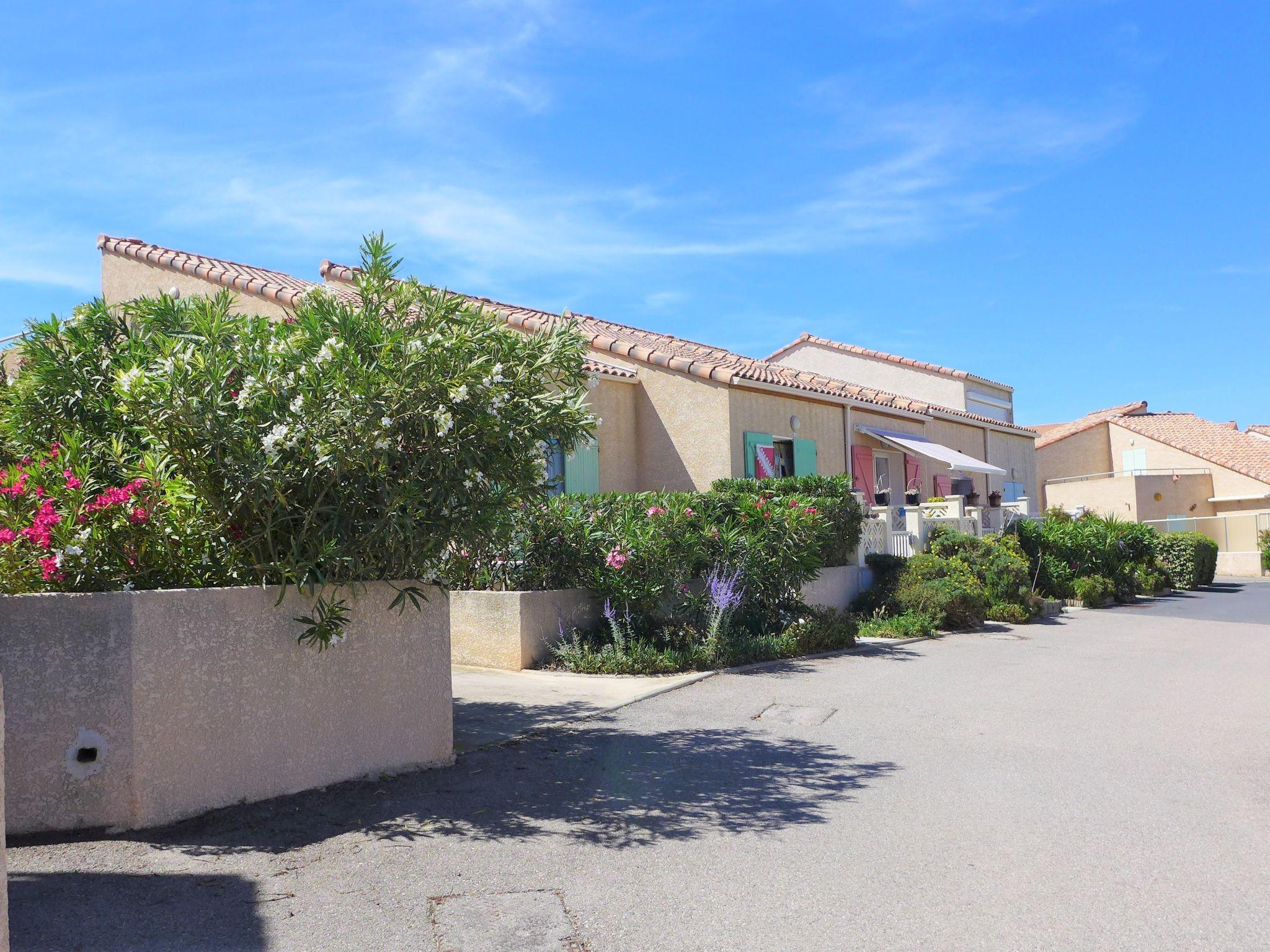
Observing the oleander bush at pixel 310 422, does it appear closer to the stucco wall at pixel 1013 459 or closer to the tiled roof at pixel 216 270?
the tiled roof at pixel 216 270

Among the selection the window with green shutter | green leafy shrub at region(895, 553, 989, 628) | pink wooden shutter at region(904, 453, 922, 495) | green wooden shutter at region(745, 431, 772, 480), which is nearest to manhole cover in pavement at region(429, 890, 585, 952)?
green leafy shrub at region(895, 553, 989, 628)

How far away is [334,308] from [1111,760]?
6.25 meters

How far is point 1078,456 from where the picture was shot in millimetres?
41531

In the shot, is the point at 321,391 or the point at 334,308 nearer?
the point at 321,391

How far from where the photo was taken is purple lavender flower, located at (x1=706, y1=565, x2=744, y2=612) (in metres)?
11.7

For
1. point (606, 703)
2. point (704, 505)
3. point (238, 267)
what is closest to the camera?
point (606, 703)

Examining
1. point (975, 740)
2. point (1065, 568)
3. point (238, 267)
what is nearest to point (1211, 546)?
point (1065, 568)

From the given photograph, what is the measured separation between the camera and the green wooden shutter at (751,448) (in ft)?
55.8

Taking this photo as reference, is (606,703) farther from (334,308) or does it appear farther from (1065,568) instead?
(1065,568)

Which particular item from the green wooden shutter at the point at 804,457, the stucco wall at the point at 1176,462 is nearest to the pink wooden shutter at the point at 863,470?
the green wooden shutter at the point at 804,457

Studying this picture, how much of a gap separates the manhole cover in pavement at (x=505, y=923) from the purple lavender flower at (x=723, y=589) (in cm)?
727

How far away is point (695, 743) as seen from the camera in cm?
773

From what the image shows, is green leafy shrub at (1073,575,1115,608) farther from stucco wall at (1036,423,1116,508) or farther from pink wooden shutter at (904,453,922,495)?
stucco wall at (1036,423,1116,508)

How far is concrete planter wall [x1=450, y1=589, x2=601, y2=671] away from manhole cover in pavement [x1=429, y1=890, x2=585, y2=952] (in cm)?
654
